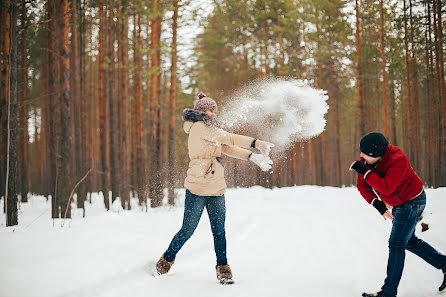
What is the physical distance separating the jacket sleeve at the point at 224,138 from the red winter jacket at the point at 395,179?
1.41 metres

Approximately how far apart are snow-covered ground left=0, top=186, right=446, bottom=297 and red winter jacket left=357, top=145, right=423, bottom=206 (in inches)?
45.8

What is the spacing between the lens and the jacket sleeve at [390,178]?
343cm

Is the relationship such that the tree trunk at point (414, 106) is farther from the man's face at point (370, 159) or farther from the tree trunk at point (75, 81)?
the man's face at point (370, 159)

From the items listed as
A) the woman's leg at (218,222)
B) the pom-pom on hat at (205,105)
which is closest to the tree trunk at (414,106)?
the pom-pom on hat at (205,105)

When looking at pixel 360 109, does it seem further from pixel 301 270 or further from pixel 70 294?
pixel 70 294

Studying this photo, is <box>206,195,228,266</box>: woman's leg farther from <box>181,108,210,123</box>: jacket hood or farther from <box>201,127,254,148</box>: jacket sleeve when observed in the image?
<box>181,108,210,123</box>: jacket hood

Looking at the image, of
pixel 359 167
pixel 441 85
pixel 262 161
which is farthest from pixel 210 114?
pixel 441 85

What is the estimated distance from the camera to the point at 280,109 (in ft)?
20.0

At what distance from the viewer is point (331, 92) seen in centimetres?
2539

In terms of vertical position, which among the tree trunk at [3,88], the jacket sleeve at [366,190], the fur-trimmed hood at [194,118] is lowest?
the jacket sleeve at [366,190]

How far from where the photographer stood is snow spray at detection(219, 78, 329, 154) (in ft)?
18.6

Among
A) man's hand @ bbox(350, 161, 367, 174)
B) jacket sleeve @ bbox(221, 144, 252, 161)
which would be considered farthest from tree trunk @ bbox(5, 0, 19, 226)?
man's hand @ bbox(350, 161, 367, 174)

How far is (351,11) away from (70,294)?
1959 cm

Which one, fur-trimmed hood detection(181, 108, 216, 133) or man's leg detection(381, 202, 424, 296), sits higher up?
fur-trimmed hood detection(181, 108, 216, 133)
